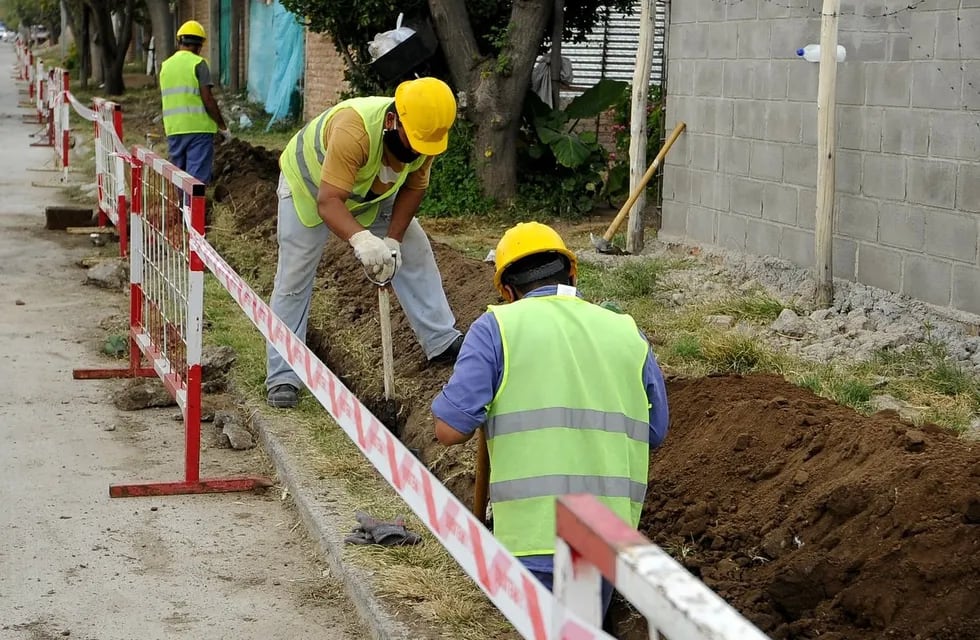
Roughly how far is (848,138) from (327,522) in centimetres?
467

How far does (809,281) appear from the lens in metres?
8.98

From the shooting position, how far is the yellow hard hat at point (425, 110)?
19.8ft

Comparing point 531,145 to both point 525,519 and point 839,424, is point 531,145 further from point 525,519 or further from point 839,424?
point 525,519

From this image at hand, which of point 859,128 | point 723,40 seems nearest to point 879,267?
point 859,128

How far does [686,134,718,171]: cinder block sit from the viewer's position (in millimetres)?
10453

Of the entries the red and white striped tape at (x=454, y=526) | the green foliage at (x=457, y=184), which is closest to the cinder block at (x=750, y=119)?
the green foliage at (x=457, y=184)

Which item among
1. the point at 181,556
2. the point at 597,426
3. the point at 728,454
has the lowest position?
the point at 181,556

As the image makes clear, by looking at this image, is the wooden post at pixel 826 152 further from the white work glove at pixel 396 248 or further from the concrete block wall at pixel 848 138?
the white work glove at pixel 396 248

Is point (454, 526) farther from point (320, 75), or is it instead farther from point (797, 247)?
point (320, 75)

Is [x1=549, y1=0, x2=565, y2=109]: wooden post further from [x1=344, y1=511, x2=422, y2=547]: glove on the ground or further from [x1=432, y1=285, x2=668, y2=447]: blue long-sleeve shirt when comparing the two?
[x1=432, y1=285, x2=668, y2=447]: blue long-sleeve shirt

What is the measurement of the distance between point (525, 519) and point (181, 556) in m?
2.37

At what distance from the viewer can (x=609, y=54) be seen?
1792cm

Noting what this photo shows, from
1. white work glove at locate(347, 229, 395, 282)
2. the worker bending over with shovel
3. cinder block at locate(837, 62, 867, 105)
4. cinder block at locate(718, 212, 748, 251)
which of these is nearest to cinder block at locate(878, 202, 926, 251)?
cinder block at locate(837, 62, 867, 105)

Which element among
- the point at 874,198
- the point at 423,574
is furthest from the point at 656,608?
the point at 874,198
